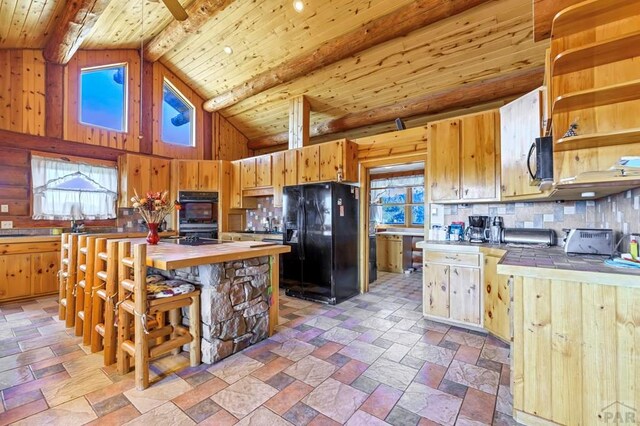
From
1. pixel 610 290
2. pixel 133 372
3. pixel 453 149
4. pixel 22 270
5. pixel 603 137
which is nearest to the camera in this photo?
pixel 610 290

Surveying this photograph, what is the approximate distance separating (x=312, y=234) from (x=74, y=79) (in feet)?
14.7

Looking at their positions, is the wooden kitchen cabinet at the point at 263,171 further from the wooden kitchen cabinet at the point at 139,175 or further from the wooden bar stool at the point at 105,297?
the wooden bar stool at the point at 105,297

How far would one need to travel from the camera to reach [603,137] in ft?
5.03

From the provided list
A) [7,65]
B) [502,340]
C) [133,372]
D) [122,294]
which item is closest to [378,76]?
[502,340]

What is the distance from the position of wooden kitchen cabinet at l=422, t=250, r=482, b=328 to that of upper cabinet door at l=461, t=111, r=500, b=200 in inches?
28.2

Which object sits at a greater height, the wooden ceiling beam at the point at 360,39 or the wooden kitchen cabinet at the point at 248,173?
the wooden ceiling beam at the point at 360,39

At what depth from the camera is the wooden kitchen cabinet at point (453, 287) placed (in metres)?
2.83

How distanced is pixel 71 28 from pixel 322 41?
3055mm

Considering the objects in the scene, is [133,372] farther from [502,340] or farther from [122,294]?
[502,340]

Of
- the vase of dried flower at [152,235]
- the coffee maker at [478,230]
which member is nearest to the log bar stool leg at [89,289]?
the vase of dried flower at [152,235]

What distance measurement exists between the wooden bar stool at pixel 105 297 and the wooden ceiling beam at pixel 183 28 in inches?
124

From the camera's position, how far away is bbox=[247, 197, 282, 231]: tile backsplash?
5660 millimetres

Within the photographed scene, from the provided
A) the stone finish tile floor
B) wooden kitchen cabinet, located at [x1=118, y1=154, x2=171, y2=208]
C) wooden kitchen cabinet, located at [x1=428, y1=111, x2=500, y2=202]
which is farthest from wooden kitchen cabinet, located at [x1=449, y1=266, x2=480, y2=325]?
wooden kitchen cabinet, located at [x1=118, y1=154, x2=171, y2=208]

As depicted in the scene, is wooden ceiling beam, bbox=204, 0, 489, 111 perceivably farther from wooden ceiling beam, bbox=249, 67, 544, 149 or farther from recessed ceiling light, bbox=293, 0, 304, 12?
wooden ceiling beam, bbox=249, 67, 544, 149
